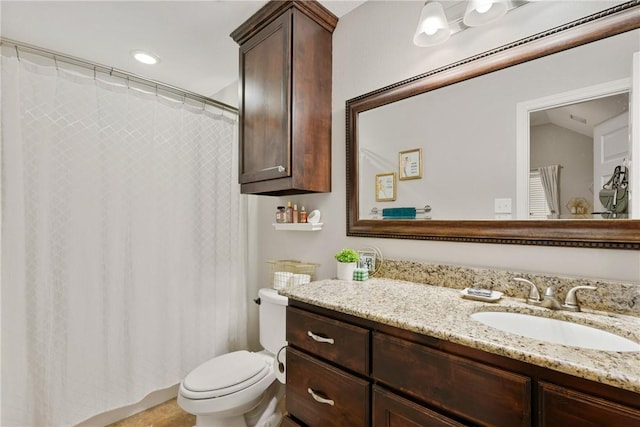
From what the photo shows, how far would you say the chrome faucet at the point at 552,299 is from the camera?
2.93 ft

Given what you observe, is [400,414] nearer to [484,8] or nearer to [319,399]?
[319,399]

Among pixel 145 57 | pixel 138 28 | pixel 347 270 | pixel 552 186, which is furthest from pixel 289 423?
pixel 145 57

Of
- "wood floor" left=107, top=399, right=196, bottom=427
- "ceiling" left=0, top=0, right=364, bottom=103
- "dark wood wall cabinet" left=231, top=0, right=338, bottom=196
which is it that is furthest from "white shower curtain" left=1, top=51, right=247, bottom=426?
"dark wood wall cabinet" left=231, top=0, right=338, bottom=196

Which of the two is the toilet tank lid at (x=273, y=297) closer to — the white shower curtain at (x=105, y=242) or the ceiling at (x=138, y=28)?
the white shower curtain at (x=105, y=242)

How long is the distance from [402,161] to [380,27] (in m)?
0.70

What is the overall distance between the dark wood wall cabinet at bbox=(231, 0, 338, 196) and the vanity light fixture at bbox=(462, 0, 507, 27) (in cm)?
76

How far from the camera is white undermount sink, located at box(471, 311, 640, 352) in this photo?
76cm

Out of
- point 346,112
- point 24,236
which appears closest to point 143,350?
point 24,236

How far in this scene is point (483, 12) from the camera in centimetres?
107

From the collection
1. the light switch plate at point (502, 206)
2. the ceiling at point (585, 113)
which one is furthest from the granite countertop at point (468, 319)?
the ceiling at point (585, 113)

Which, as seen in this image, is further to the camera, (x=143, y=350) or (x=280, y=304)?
→ (x=143, y=350)

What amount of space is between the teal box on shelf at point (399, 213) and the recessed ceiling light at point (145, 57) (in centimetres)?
192

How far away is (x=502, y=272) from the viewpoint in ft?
3.52

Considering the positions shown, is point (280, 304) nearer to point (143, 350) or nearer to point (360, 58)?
point (143, 350)
